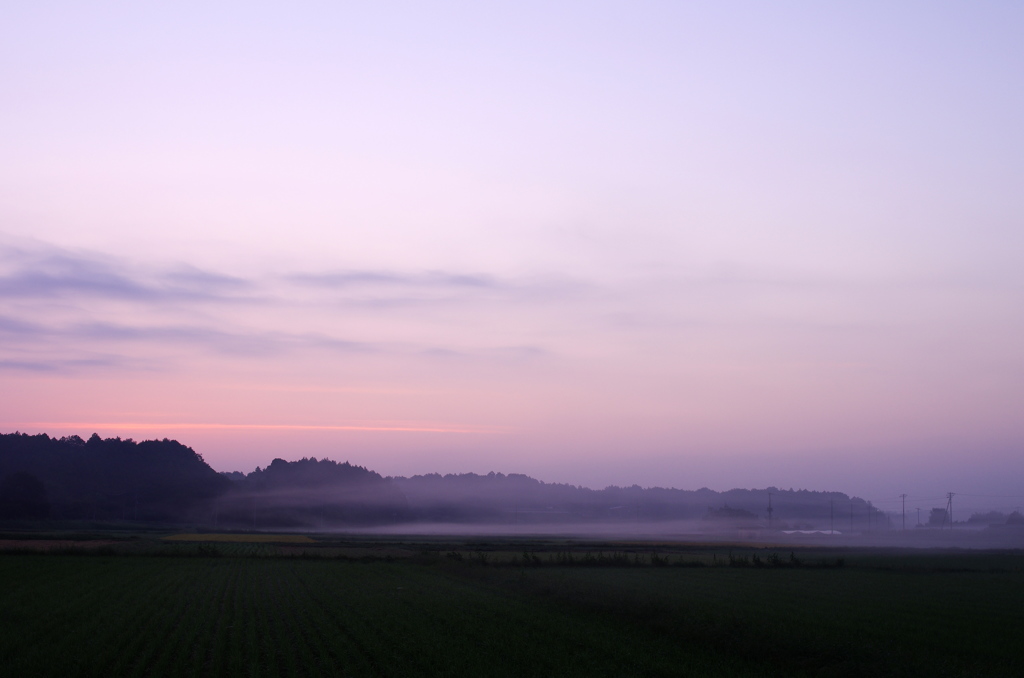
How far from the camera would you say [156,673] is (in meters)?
15.8

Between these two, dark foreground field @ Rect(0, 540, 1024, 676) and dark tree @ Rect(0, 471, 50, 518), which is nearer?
dark foreground field @ Rect(0, 540, 1024, 676)

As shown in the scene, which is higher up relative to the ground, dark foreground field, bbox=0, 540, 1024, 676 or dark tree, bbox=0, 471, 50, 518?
dark foreground field, bbox=0, 540, 1024, 676

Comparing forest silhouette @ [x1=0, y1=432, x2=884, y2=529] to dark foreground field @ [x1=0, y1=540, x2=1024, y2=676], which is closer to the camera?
dark foreground field @ [x1=0, y1=540, x2=1024, y2=676]

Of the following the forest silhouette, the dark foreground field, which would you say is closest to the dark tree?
the forest silhouette

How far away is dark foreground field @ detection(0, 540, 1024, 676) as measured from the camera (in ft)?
54.5

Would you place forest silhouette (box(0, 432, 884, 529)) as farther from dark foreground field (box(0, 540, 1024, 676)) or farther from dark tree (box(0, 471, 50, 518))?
dark foreground field (box(0, 540, 1024, 676))

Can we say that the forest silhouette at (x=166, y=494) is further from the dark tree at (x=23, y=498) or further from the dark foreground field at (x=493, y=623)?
the dark foreground field at (x=493, y=623)

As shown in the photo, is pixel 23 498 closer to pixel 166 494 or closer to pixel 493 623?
pixel 166 494

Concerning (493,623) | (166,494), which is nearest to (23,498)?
(166,494)

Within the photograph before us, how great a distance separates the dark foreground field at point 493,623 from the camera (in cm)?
1661

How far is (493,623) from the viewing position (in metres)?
22.0

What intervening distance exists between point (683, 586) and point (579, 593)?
796 cm

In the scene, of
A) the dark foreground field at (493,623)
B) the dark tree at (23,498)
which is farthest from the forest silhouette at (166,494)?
the dark foreground field at (493,623)

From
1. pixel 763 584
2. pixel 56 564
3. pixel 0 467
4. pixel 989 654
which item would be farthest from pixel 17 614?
pixel 0 467
